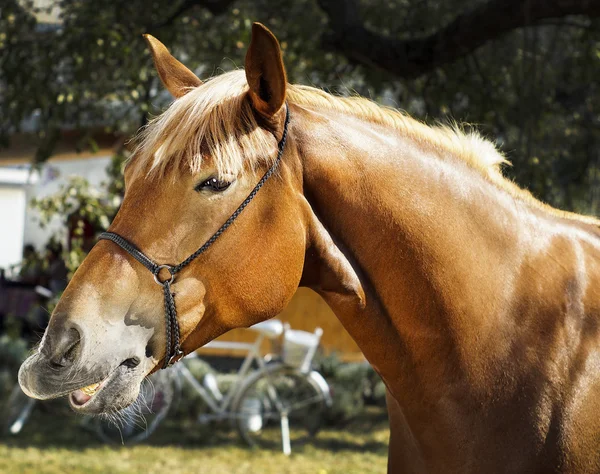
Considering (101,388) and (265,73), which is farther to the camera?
(265,73)

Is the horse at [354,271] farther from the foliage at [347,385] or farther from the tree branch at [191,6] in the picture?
the foliage at [347,385]

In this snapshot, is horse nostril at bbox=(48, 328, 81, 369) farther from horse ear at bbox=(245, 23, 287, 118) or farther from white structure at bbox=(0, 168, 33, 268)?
white structure at bbox=(0, 168, 33, 268)

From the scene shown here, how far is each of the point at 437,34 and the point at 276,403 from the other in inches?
147

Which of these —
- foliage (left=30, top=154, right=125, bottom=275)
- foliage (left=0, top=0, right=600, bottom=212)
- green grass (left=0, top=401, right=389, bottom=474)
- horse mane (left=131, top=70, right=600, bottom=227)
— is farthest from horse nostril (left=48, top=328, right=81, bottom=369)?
green grass (left=0, top=401, right=389, bottom=474)

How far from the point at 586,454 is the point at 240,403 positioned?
18.3 feet

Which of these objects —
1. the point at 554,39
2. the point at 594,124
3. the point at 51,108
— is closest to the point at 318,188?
the point at 51,108

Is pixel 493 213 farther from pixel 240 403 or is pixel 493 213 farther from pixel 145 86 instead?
pixel 240 403

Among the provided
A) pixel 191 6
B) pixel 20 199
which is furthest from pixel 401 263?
pixel 20 199

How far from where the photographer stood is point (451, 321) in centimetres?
194

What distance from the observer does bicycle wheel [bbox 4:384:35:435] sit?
729 cm

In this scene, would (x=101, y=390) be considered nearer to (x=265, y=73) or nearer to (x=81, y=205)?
(x=265, y=73)

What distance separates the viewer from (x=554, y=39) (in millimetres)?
6703

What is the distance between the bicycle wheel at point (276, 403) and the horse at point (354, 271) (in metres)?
5.11

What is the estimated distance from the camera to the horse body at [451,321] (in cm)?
189
